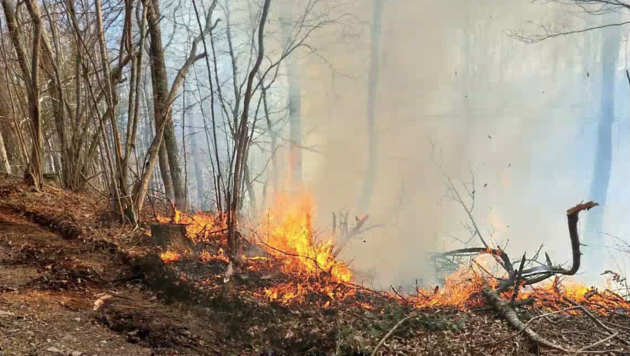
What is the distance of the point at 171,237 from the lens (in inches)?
142

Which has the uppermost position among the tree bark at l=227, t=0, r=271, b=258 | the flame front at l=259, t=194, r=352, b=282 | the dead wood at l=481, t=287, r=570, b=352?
the tree bark at l=227, t=0, r=271, b=258

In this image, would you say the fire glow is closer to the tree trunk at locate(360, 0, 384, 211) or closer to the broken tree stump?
the broken tree stump

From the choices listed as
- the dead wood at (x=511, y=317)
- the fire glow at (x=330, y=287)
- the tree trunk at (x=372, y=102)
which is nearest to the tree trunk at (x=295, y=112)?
the tree trunk at (x=372, y=102)

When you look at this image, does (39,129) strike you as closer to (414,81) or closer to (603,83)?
(414,81)

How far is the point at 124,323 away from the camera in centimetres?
219

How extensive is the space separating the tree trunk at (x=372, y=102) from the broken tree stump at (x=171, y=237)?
8.40 m

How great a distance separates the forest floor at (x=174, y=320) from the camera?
6.48ft

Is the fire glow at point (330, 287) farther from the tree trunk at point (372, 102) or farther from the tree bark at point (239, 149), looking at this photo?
the tree trunk at point (372, 102)

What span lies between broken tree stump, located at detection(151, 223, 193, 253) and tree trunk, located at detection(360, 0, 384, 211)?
27.6 ft

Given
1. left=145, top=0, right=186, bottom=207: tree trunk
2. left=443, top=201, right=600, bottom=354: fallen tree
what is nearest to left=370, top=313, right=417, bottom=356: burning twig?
left=443, top=201, right=600, bottom=354: fallen tree

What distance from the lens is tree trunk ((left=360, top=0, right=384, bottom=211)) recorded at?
11.5 m

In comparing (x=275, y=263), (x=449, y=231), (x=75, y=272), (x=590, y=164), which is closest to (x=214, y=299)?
(x=275, y=263)

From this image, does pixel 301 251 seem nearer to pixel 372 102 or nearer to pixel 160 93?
pixel 160 93

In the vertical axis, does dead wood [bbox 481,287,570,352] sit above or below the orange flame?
below
